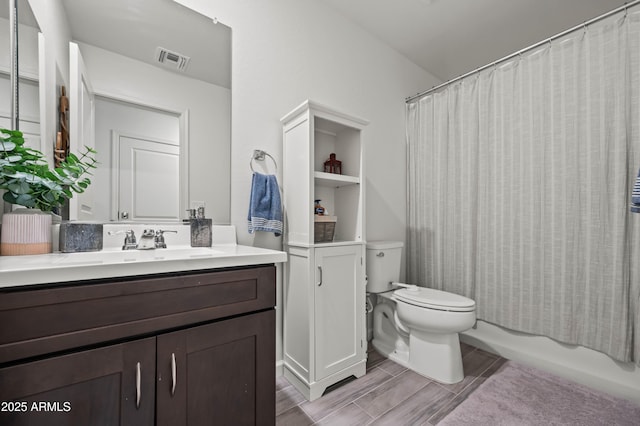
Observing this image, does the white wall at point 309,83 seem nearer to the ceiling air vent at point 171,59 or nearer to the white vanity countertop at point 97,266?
the ceiling air vent at point 171,59

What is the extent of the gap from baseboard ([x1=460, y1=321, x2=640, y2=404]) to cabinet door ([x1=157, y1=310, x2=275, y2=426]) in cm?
177

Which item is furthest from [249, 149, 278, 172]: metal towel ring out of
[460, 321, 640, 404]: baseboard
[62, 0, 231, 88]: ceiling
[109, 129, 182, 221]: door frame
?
[460, 321, 640, 404]: baseboard

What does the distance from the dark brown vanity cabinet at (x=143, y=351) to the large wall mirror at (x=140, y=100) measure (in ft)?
2.15

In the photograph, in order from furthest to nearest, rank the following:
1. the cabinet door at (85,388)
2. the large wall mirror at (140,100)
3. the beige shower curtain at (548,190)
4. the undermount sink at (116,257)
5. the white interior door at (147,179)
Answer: the beige shower curtain at (548,190) → the white interior door at (147,179) → the large wall mirror at (140,100) → the undermount sink at (116,257) → the cabinet door at (85,388)

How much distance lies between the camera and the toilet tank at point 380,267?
6.28 feet

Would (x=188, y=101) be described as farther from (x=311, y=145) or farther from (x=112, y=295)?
(x=112, y=295)

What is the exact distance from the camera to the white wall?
1.54 metres

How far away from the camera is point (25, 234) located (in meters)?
0.86

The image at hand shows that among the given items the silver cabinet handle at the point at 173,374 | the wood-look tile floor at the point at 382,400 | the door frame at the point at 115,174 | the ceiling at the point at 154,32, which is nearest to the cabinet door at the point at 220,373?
the silver cabinet handle at the point at 173,374

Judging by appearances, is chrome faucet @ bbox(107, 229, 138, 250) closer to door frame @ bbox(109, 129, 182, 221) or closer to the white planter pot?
door frame @ bbox(109, 129, 182, 221)

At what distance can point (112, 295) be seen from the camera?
26.2 inches

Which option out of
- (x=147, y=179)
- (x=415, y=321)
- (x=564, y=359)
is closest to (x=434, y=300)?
(x=415, y=321)

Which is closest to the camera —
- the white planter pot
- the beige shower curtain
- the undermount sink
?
the undermount sink

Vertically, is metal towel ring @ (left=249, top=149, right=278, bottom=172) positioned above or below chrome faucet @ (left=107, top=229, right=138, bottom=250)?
above
